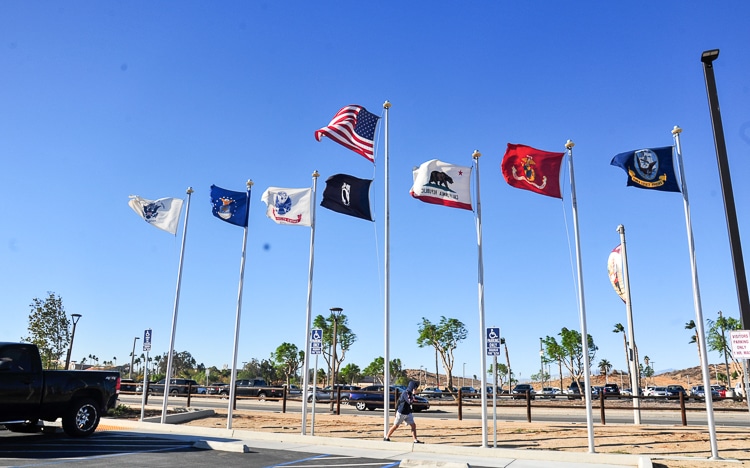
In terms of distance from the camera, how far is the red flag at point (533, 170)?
49.9 feet

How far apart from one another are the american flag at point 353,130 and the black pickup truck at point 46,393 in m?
9.09

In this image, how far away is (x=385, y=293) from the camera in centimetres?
1672

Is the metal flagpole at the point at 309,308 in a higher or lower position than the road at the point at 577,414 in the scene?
higher

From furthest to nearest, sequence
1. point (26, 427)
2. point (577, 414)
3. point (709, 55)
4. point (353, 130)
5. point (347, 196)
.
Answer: point (577, 414), point (353, 130), point (347, 196), point (26, 427), point (709, 55)

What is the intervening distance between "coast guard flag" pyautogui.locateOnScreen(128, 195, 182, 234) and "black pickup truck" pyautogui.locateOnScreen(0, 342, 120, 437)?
7039 mm

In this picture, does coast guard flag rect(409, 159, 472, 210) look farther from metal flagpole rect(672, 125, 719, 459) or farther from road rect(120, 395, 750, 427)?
road rect(120, 395, 750, 427)

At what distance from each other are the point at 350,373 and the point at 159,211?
99.9m

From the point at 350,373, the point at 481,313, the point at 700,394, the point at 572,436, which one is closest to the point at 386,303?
the point at 481,313

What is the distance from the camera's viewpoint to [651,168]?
14.4 metres

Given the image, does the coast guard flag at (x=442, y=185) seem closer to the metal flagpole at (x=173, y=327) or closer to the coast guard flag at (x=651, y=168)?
the coast guard flag at (x=651, y=168)

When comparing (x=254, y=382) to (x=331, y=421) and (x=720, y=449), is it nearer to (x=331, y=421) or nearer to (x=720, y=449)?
(x=331, y=421)

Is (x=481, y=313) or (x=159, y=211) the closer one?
(x=481, y=313)

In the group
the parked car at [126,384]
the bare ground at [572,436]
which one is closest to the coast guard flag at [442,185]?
the bare ground at [572,436]

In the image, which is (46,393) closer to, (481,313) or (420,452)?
(420,452)
